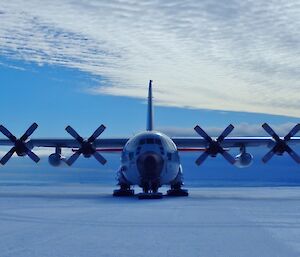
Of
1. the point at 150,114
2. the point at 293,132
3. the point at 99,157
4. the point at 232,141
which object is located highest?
the point at 150,114

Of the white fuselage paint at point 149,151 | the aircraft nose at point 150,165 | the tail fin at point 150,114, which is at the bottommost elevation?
the aircraft nose at point 150,165

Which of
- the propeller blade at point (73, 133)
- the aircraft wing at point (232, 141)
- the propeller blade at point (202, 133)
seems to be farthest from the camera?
the aircraft wing at point (232, 141)

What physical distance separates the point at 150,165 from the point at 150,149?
118 cm

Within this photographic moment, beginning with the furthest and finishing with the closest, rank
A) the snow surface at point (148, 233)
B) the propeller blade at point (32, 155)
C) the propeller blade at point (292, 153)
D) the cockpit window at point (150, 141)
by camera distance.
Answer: the propeller blade at point (32, 155) → the propeller blade at point (292, 153) → the cockpit window at point (150, 141) → the snow surface at point (148, 233)

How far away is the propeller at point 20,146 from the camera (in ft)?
150

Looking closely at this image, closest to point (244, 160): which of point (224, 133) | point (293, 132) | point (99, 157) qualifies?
point (224, 133)

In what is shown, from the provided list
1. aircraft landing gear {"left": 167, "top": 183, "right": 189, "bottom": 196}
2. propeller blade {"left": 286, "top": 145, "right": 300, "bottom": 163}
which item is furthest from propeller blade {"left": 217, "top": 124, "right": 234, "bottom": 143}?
aircraft landing gear {"left": 167, "top": 183, "right": 189, "bottom": 196}

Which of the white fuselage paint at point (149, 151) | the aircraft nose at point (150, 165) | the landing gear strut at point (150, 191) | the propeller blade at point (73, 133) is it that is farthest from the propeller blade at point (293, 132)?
the propeller blade at point (73, 133)

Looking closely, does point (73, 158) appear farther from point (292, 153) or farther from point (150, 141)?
point (292, 153)

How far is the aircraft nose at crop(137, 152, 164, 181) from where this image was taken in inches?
1494

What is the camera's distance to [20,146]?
150ft

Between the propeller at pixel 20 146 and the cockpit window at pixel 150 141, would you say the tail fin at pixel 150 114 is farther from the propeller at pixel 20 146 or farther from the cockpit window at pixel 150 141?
the propeller at pixel 20 146

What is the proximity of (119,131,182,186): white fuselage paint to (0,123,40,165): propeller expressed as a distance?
8.94m

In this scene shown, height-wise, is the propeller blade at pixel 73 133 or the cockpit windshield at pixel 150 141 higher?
the propeller blade at pixel 73 133
